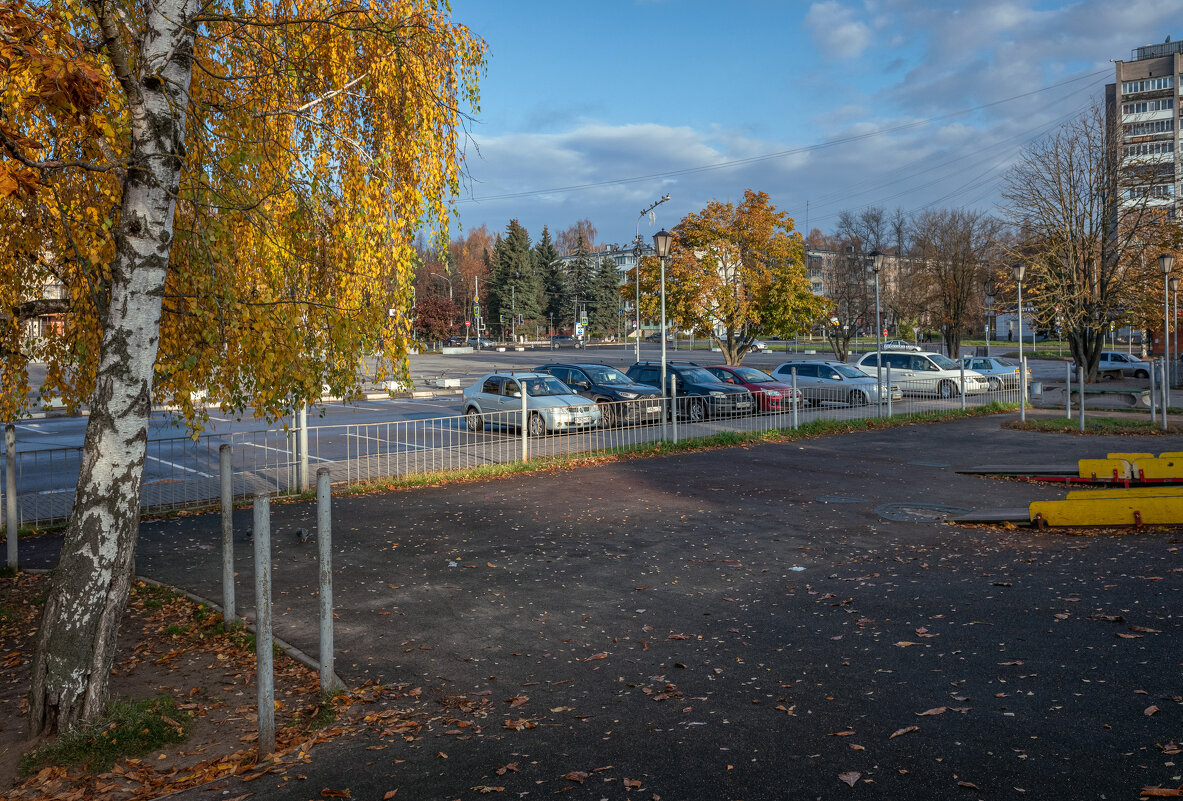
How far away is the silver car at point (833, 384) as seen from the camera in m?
25.8

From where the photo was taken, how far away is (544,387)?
23188mm

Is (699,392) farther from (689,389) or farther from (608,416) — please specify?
(608,416)

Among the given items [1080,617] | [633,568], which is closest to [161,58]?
[633,568]

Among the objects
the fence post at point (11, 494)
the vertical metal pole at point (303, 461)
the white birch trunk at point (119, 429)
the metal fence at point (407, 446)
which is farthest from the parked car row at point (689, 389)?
the white birch trunk at point (119, 429)

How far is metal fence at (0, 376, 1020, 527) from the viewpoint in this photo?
14086mm

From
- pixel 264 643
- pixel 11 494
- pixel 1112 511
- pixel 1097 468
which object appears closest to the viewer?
pixel 264 643

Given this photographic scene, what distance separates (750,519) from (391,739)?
23.6 ft

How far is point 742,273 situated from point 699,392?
603 inches

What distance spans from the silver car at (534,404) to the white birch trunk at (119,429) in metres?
14.3

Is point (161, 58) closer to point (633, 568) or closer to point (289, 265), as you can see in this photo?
point (289, 265)

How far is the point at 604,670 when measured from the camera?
19.8 ft

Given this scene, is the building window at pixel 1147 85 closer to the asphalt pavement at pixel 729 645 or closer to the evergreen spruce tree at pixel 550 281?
the evergreen spruce tree at pixel 550 281

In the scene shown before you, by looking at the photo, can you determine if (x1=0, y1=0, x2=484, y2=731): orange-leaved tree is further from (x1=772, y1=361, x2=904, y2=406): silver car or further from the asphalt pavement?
(x1=772, y1=361, x2=904, y2=406): silver car

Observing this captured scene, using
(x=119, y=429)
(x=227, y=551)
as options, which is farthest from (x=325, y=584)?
(x=227, y=551)
